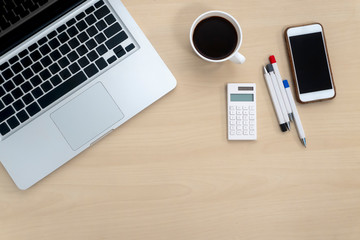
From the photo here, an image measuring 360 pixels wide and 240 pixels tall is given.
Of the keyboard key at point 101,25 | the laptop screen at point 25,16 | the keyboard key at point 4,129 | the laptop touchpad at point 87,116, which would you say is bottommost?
the laptop touchpad at point 87,116

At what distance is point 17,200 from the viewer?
723 millimetres

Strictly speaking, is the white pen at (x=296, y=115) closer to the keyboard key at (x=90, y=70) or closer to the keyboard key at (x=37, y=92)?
the keyboard key at (x=90, y=70)

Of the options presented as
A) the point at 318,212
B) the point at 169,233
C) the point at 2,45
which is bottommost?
the point at 318,212

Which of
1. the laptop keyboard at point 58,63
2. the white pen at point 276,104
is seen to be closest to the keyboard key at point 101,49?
the laptop keyboard at point 58,63

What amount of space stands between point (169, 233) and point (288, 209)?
0.93 feet

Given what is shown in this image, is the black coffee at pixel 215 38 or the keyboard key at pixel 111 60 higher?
the keyboard key at pixel 111 60

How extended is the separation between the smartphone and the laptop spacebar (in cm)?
49

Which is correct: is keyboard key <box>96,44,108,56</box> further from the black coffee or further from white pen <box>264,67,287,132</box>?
white pen <box>264,67,287,132</box>

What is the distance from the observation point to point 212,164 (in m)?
0.74

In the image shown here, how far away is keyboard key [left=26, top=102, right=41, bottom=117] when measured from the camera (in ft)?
2.29

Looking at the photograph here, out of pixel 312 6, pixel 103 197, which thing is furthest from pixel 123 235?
pixel 312 6

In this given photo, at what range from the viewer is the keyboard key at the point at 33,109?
2.29 feet

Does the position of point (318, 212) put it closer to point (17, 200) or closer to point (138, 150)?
point (138, 150)

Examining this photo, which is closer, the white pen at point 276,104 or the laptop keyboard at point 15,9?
the laptop keyboard at point 15,9
